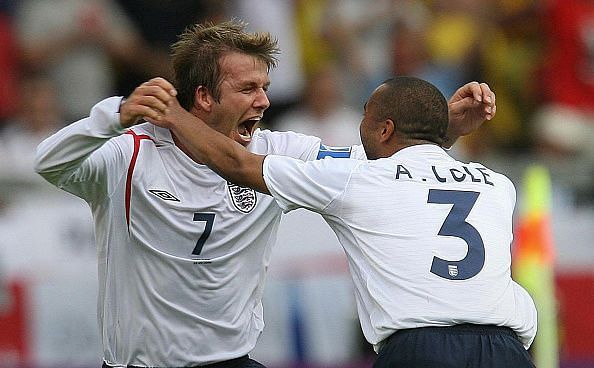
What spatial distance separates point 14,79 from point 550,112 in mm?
4705

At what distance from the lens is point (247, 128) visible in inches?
232

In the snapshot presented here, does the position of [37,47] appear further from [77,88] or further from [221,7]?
[221,7]

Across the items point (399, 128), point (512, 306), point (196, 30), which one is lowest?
point (512, 306)

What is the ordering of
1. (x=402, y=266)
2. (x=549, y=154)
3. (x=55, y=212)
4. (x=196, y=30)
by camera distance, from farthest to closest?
1. (x=549, y=154)
2. (x=55, y=212)
3. (x=196, y=30)
4. (x=402, y=266)

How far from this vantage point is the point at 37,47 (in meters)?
11.0

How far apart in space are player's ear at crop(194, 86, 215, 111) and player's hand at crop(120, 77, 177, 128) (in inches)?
21.5

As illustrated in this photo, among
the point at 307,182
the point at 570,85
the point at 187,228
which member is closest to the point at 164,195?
the point at 187,228

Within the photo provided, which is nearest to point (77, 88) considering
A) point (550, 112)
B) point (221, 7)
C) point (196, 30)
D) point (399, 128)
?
point (221, 7)

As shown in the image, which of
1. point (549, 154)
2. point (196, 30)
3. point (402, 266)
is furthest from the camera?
point (549, 154)

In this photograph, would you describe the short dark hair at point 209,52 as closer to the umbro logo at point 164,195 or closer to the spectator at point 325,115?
the umbro logo at point 164,195

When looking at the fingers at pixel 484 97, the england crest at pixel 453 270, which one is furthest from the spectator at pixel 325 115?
the england crest at pixel 453 270

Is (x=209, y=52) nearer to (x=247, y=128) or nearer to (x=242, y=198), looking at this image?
(x=247, y=128)

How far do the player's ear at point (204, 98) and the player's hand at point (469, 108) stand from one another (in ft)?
3.70

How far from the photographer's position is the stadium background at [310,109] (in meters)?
9.54
